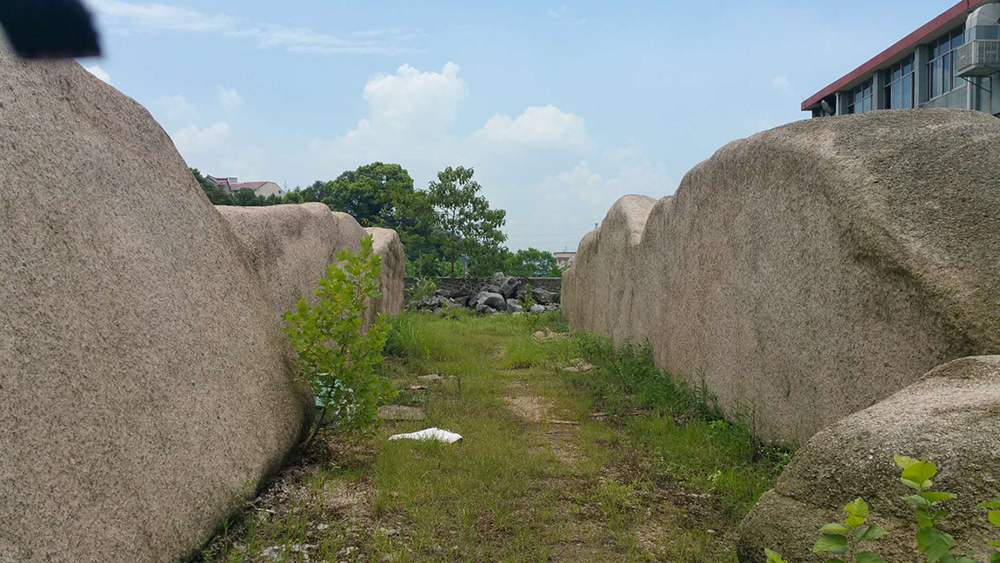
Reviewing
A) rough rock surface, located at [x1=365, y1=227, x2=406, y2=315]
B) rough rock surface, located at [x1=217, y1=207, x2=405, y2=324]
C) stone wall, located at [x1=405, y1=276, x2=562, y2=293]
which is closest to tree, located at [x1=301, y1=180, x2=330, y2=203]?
stone wall, located at [x1=405, y1=276, x2=562, y2=293]

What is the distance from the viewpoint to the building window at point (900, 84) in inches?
986

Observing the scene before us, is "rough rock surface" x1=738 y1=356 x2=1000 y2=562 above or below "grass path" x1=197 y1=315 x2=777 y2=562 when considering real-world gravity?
above

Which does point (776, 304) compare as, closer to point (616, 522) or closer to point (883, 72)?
point (616, 522)

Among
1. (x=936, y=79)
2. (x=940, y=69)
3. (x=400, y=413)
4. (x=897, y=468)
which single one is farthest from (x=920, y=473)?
(x=936, y=79)

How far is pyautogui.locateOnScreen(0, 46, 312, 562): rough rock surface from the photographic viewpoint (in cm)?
206

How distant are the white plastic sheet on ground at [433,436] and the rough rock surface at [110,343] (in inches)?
43.4

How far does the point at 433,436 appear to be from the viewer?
15.1ft

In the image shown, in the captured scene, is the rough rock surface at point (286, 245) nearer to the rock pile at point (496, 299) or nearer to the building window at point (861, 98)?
the rock pile at point (496, 299)

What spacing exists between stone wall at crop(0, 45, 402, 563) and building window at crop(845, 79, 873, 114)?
28391mm

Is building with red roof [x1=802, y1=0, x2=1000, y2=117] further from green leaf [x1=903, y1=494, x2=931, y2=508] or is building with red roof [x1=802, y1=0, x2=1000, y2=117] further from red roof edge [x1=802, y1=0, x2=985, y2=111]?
green leaf [x1=903, y1=494, x2=931, y2=508]

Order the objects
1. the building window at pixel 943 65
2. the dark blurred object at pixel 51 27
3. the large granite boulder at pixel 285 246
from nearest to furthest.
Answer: the dark blurred object at pixel 51 27
the large granite boulder at pixel 285 246
the building window at pixel 943 65

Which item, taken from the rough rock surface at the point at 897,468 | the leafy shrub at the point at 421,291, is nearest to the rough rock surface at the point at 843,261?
the rough rock surface at the point at 897,468

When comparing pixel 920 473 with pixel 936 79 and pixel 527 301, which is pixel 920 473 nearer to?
pixel 527 301

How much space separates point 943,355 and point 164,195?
3.32 metres
